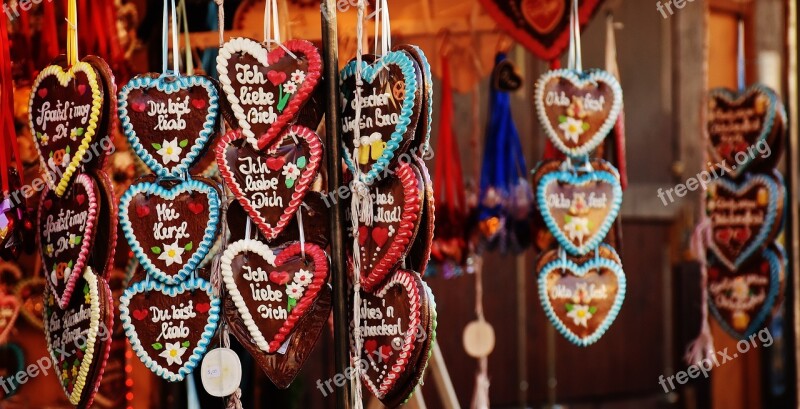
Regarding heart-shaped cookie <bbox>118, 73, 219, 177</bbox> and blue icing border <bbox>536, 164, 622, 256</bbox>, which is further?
blue icing border <bbox>536, 164, 622, 256</bbox>

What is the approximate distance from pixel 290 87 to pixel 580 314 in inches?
34.1

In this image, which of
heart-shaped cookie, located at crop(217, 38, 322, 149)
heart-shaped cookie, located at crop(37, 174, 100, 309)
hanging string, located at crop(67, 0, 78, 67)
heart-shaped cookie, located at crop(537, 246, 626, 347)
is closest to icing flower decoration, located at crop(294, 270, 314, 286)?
heart-shaped cookie, located at crop(217, 38, 322, 149)

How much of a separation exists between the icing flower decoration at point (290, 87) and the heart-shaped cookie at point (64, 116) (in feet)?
1.02

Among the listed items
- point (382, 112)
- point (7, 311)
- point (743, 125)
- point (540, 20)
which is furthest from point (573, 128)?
point (7, 311)

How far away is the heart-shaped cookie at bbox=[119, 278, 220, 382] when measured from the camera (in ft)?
5.57

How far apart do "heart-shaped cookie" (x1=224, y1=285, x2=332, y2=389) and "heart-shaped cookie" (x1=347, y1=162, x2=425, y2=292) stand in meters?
0.08

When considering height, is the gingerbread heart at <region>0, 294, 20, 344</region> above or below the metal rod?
below

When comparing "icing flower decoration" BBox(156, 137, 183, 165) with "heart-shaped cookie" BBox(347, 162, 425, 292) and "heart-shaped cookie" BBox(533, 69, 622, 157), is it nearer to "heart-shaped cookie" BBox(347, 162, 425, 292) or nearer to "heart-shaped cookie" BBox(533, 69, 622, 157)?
"heart-shaped cookie" BBox(347, 162, 425, 292)

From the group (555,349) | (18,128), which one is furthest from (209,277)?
(555,349)

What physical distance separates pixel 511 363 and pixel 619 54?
54.7 inches

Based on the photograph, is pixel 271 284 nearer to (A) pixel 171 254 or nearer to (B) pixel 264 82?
(A) pixel 171 254

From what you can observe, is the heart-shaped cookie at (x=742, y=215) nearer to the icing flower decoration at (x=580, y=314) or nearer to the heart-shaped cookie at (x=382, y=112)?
the icing flower decoration at (x=580, y=314)

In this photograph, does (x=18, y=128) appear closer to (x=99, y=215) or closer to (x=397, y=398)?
(x=99, y=215)

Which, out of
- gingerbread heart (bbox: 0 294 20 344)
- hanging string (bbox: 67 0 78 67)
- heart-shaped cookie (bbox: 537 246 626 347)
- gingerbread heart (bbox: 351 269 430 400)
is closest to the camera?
gingerbread heart (bbox: 351 269 430 400)
